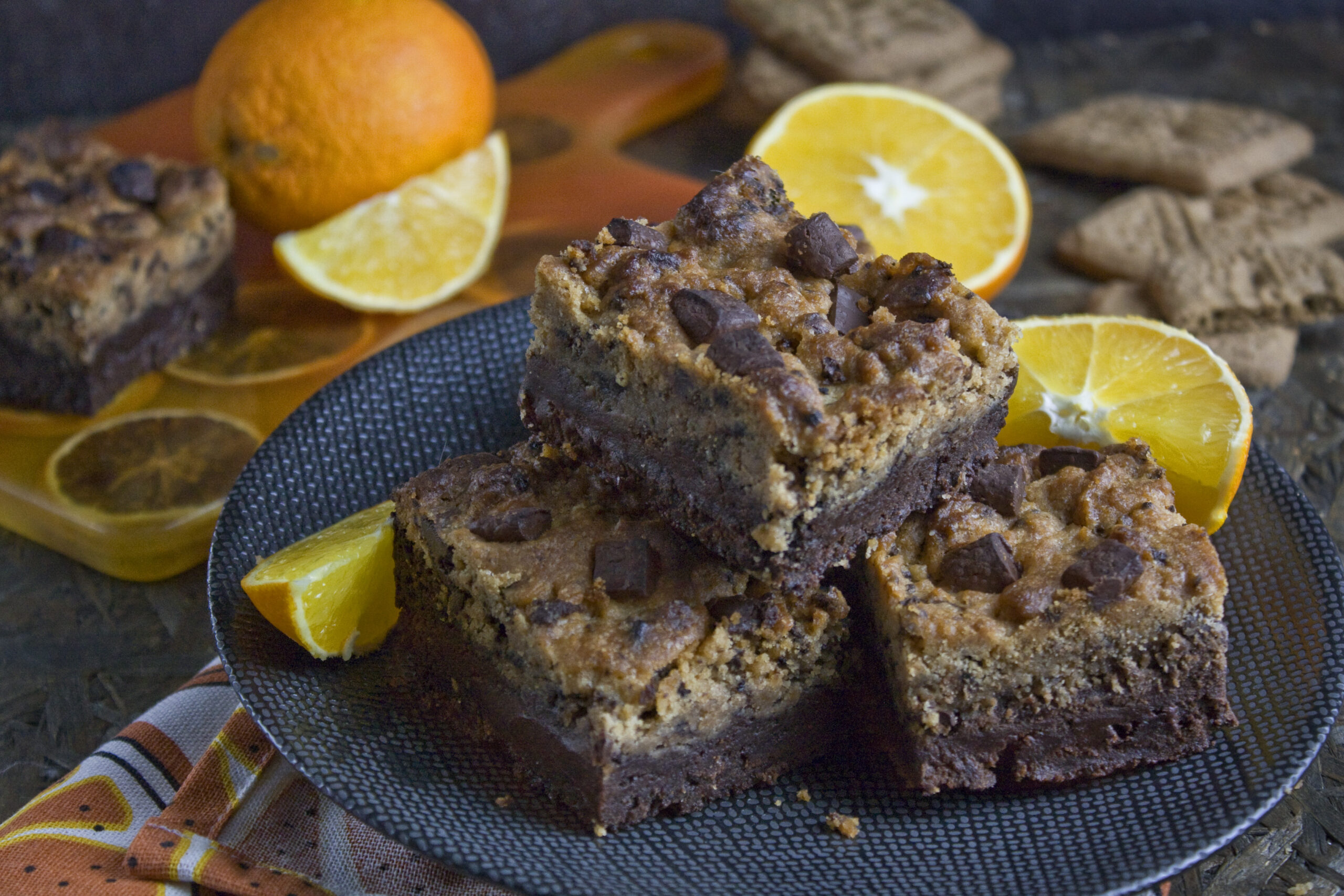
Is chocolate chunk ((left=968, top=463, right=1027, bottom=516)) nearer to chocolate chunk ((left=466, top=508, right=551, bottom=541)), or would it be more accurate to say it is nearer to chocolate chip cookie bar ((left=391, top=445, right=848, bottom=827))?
chocolate chip cookie bar ((left=391, top=445, right=848, bottom=827))

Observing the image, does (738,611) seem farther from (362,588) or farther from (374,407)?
(374,407)

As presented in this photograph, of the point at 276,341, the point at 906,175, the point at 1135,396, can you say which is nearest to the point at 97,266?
the point at 276,341

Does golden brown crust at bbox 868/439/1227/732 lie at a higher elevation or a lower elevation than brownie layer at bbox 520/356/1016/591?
lower

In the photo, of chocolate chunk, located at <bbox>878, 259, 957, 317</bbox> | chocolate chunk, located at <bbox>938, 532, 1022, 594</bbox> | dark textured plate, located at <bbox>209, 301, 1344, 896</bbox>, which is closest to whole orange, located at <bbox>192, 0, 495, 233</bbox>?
dark textured plate, located at <bbox>209, 301, 1344, 896</bbox>

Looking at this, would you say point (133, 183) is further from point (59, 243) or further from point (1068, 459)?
point (1068, 459)

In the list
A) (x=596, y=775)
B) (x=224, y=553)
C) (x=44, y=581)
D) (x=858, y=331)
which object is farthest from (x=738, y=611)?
(x=44, y=581)

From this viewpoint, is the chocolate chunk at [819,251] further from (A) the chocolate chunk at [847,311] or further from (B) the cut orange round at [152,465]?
(B) the cut orange round at [152,465]
